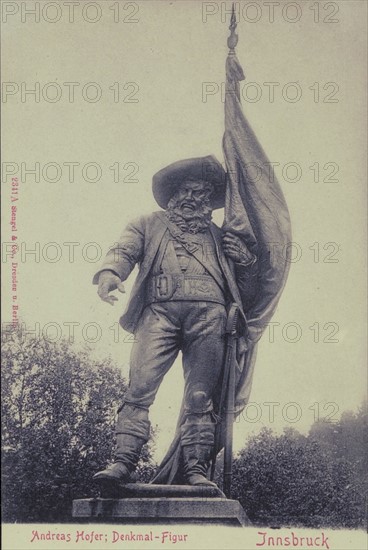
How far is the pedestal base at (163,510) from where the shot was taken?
22.8ft

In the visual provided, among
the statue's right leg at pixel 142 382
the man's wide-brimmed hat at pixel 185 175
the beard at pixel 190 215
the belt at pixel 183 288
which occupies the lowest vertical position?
the statue's right leg at pixel 142 382

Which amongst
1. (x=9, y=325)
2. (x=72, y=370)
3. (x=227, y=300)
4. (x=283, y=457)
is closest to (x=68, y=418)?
(x=72, y=370)

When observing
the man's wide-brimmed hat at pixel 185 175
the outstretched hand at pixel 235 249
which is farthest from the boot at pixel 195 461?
the man's wide-brimmed hat at pixel 185 175

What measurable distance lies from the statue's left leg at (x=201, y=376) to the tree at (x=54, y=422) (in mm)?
7170

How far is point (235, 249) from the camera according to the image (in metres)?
8.08

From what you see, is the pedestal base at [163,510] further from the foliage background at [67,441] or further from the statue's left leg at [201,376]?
the foliage background at [67,441]

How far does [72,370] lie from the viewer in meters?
15.5

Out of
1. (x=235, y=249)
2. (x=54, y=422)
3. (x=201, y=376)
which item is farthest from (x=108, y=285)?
(x=54, y=422)

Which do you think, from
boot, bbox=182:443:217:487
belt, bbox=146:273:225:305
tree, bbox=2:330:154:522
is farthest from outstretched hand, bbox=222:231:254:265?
tree, bbox=2:330:154:522

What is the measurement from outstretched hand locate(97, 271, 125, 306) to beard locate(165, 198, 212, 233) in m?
0.82

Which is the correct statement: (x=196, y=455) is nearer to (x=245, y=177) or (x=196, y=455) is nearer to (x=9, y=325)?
(x=245, y=177)

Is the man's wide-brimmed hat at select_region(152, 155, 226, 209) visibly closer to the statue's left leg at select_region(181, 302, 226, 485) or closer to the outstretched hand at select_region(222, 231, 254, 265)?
the outstretched hand at select_region(222, 231, 254, 265)

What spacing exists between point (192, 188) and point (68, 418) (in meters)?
8.11

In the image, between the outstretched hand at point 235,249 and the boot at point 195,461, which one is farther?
the outstretched hand at point 235,249
